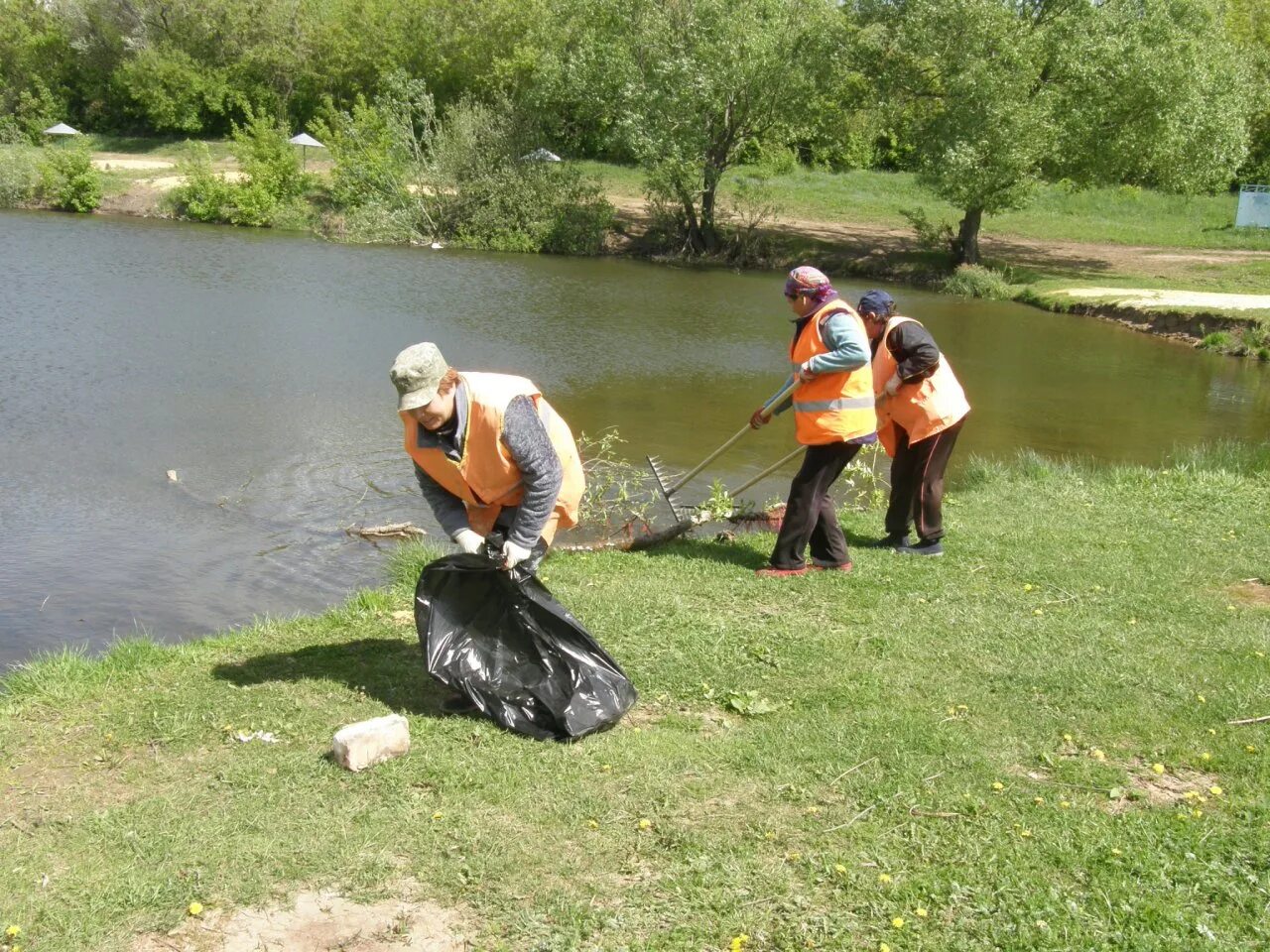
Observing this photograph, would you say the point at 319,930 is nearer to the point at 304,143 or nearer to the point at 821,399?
the point at 821,399

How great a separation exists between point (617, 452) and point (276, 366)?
6.06 metres

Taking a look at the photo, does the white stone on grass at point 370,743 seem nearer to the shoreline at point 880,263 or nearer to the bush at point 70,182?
the shoreline at point 880,263

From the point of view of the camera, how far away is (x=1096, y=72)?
95.2 feet

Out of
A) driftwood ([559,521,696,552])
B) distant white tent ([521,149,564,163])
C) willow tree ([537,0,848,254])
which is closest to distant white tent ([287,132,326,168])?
distant white tent ([521,149,564,163])

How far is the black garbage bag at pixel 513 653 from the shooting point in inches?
215

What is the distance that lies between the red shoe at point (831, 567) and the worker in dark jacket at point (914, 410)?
712 mm

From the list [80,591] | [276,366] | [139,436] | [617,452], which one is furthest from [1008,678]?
[276,366]

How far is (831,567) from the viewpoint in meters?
8.13

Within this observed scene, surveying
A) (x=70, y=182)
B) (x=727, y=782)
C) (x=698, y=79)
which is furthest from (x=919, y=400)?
(x=70, y=182)

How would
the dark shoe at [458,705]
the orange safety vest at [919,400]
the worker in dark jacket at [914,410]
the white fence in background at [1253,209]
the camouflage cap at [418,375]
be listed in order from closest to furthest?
the camouflage cap at [418,375] → the dark shoe at [458,705] → the worker in dark jacket at [914,410] → the orange safety vest at [919,400] → the white fence in background at [1253,209]

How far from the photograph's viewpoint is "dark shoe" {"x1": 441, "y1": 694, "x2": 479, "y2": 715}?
567 cm

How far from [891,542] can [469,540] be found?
4343mm

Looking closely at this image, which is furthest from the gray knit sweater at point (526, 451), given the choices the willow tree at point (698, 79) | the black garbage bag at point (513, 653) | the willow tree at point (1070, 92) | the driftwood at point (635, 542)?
the willow tree at point (698, 79)

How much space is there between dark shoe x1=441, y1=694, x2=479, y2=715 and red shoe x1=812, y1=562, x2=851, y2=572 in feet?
10.3
